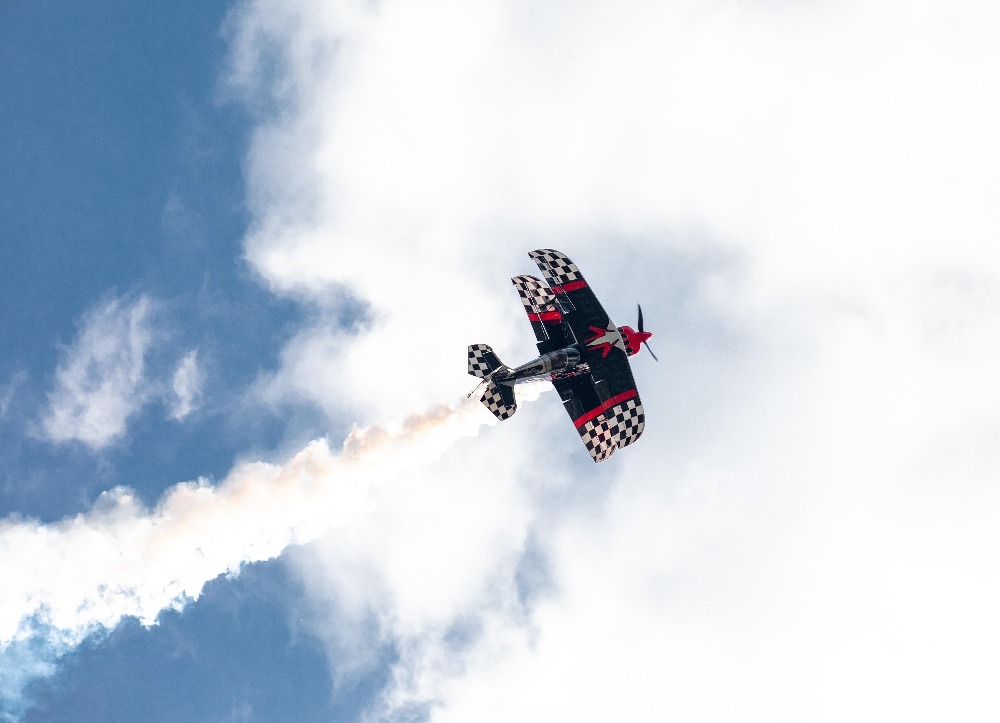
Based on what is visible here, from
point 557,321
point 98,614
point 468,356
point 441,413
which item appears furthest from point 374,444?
point 98,614

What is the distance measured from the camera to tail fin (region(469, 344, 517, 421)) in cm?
7025

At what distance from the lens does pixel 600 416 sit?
69438 millimetres

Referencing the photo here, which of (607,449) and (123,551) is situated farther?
(123,551)

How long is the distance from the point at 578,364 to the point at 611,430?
13.7 ft

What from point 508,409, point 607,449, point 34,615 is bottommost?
point 607,449

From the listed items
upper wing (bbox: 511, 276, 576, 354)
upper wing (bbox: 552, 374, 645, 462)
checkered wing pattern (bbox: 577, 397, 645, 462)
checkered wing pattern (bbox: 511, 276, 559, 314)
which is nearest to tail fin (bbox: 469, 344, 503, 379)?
upper wing (bbox: 511, 276, 576, 354)

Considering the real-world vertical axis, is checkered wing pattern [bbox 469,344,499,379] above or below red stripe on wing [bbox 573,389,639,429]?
above

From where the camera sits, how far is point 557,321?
230 ft

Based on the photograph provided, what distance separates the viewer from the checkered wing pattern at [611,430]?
227 feet

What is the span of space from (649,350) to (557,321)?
218 inches

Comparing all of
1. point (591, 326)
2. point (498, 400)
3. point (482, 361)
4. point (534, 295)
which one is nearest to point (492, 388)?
point (498, 400)

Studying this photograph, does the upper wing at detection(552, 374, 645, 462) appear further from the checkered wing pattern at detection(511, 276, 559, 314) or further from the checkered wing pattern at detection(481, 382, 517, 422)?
the checkered wing pattern at detection(511, 276, 559, 314)

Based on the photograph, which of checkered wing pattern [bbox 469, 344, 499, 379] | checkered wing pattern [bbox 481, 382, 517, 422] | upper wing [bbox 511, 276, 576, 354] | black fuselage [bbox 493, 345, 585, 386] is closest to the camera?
black fuselage [bbox 493, 345, 585, 386]

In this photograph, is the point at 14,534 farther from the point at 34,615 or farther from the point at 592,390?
the point at 592,390
